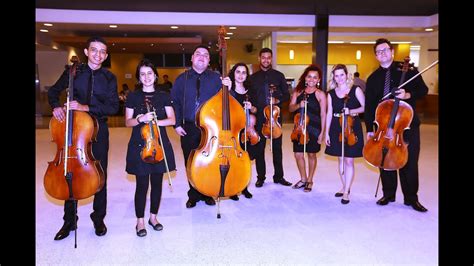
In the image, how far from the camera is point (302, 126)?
412 cm

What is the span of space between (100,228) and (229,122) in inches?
51.7

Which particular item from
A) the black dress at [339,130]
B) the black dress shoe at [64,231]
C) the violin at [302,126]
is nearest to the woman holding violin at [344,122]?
the black dress at [339,130]

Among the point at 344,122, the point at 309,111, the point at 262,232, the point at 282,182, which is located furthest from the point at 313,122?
the point at 262,232

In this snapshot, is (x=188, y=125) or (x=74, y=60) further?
(x=188, y=125)

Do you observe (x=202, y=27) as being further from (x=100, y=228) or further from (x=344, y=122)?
(x=100, y=228)

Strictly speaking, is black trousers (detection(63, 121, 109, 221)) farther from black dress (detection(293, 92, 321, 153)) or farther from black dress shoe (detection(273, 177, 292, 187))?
black dress shoe (detection(273, 177, 292, 187))

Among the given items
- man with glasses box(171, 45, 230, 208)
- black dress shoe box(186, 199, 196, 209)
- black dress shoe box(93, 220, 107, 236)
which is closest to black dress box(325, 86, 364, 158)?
man with glasses box(171, 45, 230, 208)

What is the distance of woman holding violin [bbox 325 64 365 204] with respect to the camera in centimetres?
380

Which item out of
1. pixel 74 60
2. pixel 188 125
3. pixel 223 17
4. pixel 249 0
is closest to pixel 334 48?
pixel 223 17
